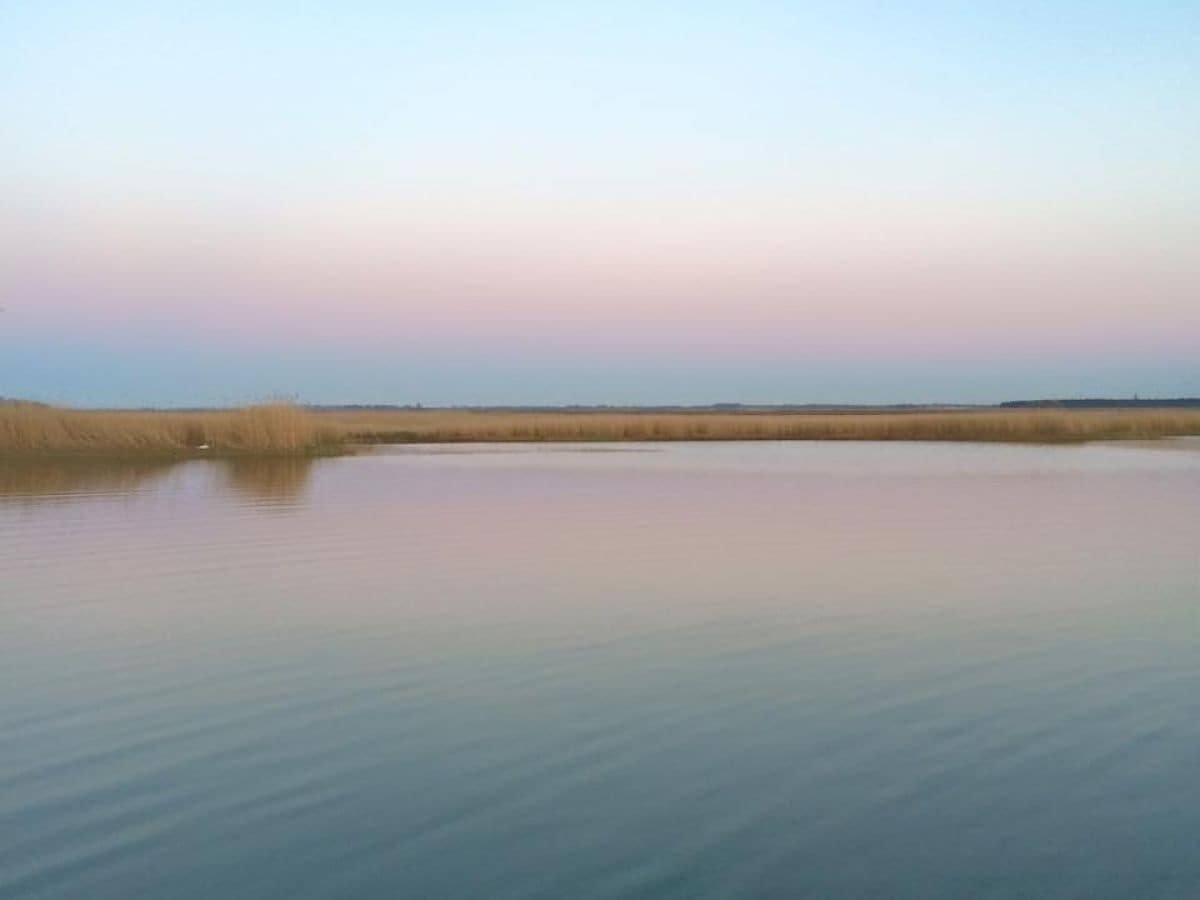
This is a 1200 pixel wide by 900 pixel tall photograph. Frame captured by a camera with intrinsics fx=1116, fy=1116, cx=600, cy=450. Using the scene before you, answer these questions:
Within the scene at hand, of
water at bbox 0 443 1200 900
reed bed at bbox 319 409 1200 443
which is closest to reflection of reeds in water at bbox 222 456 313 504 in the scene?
water at bbox 0 443 1200 900

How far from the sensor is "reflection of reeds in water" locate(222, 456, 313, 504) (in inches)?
581

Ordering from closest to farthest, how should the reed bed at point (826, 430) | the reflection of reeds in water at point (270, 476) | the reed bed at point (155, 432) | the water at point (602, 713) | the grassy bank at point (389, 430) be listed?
the water at point (602, 713), the reflection of reeds in water at point (270, 476), the reed bed at point (155, 432), the grassy bank at point (389, 430), the reed bed at point (826, 430)

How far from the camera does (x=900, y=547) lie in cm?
943

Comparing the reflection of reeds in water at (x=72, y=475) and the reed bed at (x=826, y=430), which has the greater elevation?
the reed bed at (x=826, y=430)

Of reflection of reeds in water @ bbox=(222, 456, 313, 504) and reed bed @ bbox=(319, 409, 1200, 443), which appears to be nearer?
reflection of reeds in water @ bbox=(222, 456, 313, 504)

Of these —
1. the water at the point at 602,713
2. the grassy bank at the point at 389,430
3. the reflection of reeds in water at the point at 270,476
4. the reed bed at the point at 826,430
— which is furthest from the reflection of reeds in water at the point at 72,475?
the reed bed at the point at 826,430

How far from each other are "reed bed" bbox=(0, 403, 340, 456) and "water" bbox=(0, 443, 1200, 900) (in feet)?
40.6

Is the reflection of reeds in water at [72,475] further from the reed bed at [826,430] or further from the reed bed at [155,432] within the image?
the reed bed at [826,430]

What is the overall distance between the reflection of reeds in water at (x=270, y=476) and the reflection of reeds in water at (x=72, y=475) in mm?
1274

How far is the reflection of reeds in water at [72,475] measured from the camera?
15.2 meters

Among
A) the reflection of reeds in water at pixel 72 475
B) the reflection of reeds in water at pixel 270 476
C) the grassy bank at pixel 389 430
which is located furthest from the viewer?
the grassy bank at pixel 389 430

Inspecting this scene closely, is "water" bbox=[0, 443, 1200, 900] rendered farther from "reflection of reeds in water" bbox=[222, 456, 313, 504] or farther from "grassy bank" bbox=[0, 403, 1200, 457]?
"grassy bank" bbox=[0, 403, 1200, 457]

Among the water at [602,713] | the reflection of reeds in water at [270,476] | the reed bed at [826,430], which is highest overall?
the reed bed at [826,430]

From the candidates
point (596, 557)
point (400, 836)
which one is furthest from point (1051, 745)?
point (596, 557)
